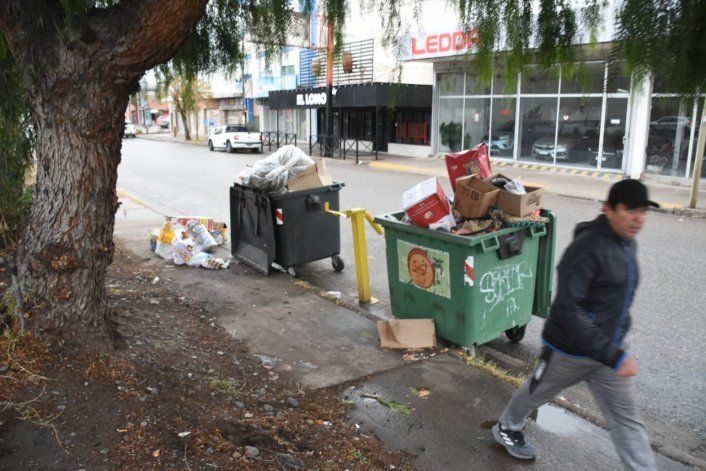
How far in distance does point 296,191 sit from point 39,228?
3.54m

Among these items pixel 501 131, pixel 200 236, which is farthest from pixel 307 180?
pixel 501 131

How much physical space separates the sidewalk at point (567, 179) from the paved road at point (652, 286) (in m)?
0.82

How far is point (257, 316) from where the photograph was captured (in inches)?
235

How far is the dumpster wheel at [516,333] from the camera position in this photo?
5.47 meters

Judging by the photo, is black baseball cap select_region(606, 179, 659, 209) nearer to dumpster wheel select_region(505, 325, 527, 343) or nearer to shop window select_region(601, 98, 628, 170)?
dumpster wheel select_region(505, 325, 527, 343)

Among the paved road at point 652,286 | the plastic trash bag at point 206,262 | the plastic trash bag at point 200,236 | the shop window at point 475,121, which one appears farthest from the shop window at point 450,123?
the plastic trash bag at point 206,262

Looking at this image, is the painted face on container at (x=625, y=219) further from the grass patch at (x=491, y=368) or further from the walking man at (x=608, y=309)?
the grass patch at (x=491, y=368)

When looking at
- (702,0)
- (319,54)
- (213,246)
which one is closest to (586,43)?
(702,0)

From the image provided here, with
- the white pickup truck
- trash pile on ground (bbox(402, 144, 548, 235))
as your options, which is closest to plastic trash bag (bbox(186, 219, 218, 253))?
trash pile on ground (bbox(402, 144, 548, 235))

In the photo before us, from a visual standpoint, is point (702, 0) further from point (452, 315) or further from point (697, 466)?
point (452, 315)

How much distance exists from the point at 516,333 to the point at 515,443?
2111mm

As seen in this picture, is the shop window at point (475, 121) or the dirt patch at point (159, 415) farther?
the shop window at point (475, 121)

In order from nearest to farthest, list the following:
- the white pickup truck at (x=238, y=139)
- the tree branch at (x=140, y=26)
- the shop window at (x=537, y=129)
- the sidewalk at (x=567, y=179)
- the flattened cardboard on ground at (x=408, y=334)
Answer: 1. the tree branch at (x=140, y=26)
2. the flattened cardboard on ground at (x=408, y=334)
3. the sidewalk at (x=567, y=179)
4. the shop window at (x=537, y=129)
5. the white pickup truck at (x=238, y=139)

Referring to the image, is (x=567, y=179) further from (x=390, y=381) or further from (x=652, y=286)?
(x=390, y=381)
